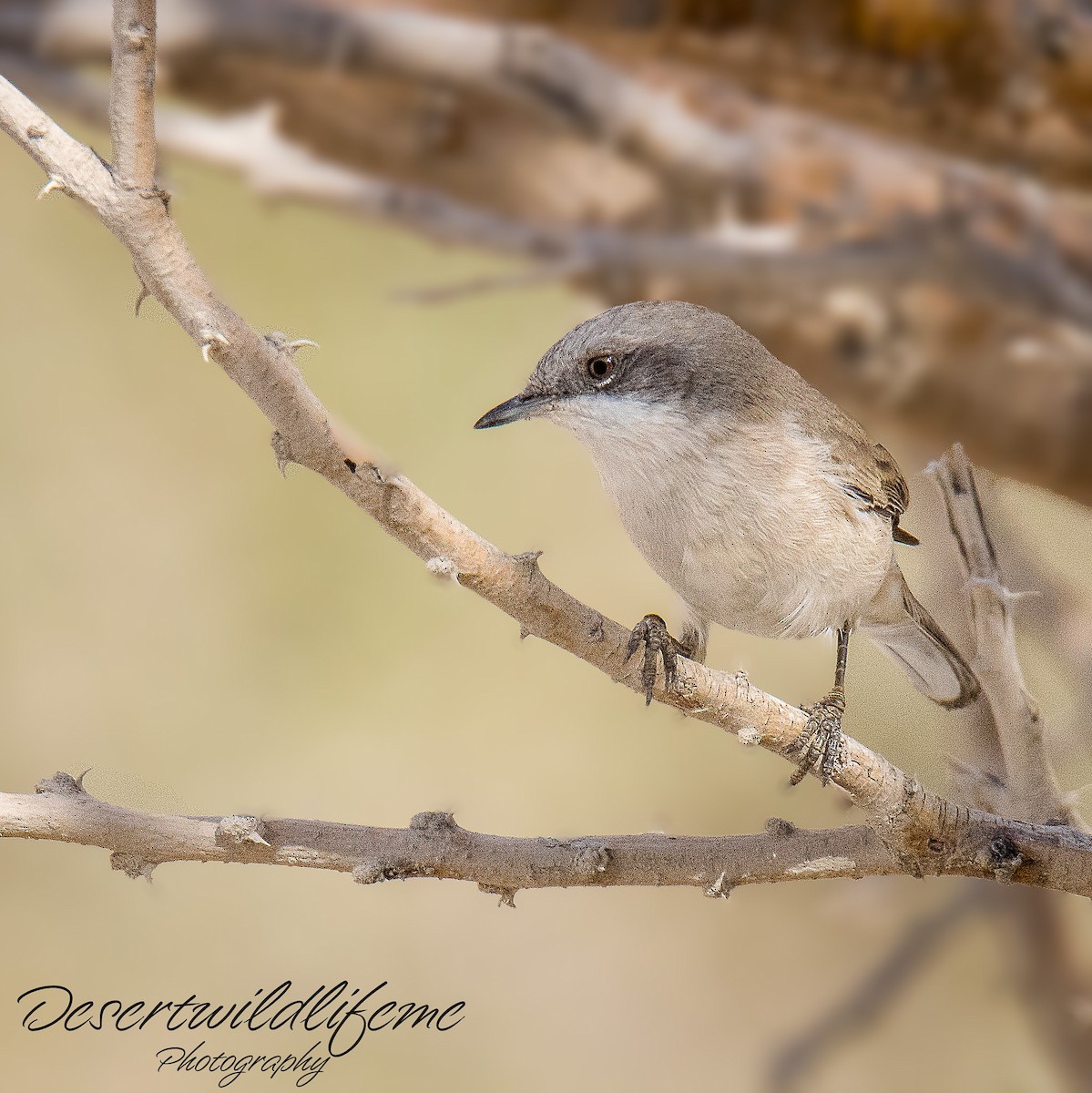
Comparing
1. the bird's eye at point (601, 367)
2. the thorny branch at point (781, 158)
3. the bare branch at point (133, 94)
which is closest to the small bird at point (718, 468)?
the bird's eye at point (601, 367)

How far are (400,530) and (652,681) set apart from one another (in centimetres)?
40

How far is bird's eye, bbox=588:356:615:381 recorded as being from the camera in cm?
176

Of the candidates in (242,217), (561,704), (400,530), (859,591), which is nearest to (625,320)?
(859,591)

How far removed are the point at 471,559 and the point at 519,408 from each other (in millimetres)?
748

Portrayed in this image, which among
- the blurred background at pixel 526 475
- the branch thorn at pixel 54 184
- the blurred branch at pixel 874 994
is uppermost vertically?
the branch thorn at pixel 54 184

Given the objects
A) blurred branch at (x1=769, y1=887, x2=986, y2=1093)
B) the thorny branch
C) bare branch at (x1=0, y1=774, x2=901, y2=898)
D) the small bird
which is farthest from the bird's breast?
blurred branch at (x1=769, y1=887, x2=986, y2=1093)

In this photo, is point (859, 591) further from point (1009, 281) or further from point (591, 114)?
point (591, 114)

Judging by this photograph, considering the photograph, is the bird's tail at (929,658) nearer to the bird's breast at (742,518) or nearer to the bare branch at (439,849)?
the bird's breast at (742,518)

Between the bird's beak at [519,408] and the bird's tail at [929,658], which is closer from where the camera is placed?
the bird's beak at [519,408]

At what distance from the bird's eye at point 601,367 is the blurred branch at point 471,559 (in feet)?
1.98

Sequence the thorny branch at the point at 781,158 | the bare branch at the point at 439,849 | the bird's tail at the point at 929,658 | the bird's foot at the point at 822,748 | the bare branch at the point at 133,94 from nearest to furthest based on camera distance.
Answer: the bare branch at the point at 133,94
the bare branch at the point at 439,849
the bird's foot at the point at 822,748
the bird's tail at the point at 929,658
the thorny branch at the point at 781,158

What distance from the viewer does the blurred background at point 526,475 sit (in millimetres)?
2443

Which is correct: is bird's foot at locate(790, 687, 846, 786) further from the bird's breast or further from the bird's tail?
the bird's tail

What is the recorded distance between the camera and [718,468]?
5.63 ft
